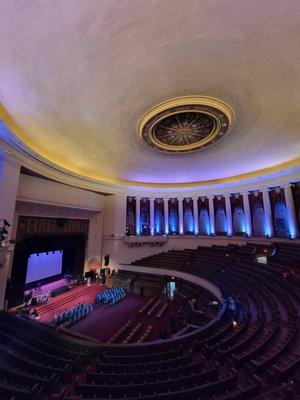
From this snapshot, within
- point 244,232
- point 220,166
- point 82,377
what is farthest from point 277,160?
point 82,377

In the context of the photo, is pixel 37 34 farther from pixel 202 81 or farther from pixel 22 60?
pixel 202 81

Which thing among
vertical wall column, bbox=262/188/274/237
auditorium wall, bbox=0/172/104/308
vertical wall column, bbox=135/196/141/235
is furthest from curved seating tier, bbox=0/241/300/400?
vertical wall column, bbox=135/196/141/235

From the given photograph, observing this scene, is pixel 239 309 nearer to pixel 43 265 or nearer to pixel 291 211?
pixel 291 211

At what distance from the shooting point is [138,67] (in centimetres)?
656

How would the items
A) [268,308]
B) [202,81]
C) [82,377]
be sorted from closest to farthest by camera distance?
[82,377], [202,81], [268,308]

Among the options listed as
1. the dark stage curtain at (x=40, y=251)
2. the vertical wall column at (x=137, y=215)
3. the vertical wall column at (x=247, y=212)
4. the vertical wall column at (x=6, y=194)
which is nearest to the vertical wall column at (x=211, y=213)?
the vertical wall column at (x=247, y=212)

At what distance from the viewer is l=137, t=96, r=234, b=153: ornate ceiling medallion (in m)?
8.58

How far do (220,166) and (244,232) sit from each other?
654cm

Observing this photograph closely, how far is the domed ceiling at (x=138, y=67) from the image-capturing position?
4961 mm

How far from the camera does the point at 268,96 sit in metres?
7.86

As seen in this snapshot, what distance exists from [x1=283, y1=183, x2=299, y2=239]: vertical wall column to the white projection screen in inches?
743

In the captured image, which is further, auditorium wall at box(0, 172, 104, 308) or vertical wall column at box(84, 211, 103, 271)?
vertical wall column at box(84, 211, 103, 271)

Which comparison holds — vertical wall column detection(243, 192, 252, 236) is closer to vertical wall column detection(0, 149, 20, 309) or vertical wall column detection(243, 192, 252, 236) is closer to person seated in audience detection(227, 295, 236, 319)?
person seated in audience detection(227, 295, 236, 319)

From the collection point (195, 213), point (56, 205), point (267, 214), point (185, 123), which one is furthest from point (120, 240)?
point (267, 214)
